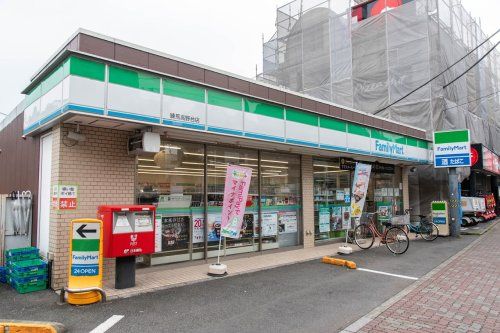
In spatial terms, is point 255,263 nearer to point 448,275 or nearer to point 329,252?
point 329,252

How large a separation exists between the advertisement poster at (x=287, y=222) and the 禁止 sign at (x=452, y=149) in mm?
7473

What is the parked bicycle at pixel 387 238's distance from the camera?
10430mm

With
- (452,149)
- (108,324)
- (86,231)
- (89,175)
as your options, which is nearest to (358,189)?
(452,149)

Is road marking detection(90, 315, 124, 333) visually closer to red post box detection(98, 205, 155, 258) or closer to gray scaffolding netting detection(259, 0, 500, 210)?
red post box detection(98, 205, 155, 258)

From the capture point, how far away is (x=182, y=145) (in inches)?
343

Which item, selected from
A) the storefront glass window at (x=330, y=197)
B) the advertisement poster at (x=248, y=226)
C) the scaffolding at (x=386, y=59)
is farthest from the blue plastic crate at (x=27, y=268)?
the scaffolding at (x=386, y=59)

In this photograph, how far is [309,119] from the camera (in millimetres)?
10211

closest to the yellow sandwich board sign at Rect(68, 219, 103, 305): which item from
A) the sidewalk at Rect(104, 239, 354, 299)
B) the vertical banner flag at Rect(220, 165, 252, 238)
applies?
the sidewalk at Rect(104, 239, 354, 299)

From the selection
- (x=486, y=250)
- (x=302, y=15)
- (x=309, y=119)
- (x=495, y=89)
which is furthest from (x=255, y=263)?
(x=495, y=89)

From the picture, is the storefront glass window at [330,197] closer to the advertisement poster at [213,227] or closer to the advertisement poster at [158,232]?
the advertisement poster at [213,227]

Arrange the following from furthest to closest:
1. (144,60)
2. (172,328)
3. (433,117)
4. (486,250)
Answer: (433,117), (486,250), (144,60), (172,328)

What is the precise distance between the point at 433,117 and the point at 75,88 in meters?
16.0

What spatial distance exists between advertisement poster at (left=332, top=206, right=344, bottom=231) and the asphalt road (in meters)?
4.54

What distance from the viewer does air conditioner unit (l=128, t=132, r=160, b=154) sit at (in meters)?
6.97
